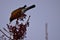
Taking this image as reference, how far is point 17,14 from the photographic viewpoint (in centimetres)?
109

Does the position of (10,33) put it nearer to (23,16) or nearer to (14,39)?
(14,39)

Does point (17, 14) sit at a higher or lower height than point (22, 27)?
higher

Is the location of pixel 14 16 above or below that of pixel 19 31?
above

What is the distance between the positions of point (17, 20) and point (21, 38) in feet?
0.49

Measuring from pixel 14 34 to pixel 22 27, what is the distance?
84 mm

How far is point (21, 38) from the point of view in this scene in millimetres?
1103

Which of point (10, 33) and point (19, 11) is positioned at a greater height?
point (19, 11)

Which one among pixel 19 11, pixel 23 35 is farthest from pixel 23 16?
pixel 23 35

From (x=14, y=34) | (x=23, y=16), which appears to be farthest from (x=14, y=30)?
(x=23, y=16)

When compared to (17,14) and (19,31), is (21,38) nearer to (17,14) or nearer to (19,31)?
(19,31)

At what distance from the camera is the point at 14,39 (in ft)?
3.59

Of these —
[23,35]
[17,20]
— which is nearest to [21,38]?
[23,35]

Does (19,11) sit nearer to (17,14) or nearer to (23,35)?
(17,14)

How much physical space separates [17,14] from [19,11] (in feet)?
0.12
